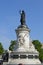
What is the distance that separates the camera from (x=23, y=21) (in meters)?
50.7

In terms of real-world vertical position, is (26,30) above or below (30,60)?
above

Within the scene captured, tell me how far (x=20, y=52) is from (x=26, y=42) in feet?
7.50

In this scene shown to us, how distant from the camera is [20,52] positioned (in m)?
47.4

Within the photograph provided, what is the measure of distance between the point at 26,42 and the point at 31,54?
2591mm

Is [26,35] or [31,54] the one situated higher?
[26,35]

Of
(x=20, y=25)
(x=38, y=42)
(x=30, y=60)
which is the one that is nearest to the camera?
(x=30, y=60)

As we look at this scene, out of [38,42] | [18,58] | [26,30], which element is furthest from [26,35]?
[38,42]

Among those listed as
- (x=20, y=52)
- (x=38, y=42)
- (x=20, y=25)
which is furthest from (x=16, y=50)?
(x=38, y=42)

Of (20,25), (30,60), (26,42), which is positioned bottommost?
(30,60)

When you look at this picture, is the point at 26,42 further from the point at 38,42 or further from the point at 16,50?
the point at 38,42

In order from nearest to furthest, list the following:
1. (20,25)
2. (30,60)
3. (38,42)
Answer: (30,60) < (20,25) < (38,42)

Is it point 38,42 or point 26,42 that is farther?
point 38,42

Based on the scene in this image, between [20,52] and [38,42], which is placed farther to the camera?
[38,42]

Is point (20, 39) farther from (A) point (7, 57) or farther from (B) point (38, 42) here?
(B) point (38, 42)
